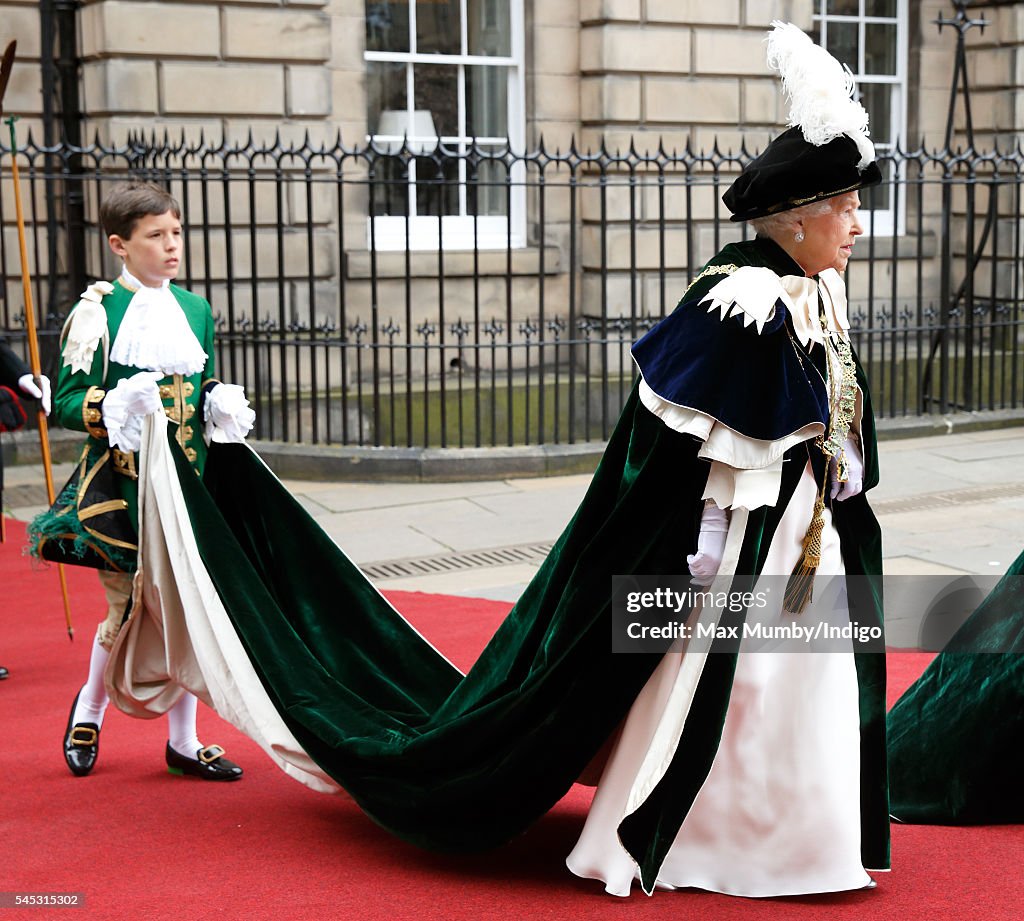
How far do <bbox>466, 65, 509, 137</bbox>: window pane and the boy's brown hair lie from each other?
7816 millimetres

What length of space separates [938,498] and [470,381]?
3.97m

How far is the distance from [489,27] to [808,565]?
9.28 metres

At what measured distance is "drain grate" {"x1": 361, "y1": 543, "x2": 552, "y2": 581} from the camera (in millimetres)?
6652

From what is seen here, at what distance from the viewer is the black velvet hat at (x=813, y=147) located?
307 centimetres

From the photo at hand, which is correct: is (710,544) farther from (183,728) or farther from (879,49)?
(879,49)

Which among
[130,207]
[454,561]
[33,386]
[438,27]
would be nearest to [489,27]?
[438,27]

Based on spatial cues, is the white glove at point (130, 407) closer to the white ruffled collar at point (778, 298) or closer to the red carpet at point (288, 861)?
the red carpet at point (288, 861)

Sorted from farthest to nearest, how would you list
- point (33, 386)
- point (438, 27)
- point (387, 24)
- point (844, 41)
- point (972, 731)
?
1. point (844, 41)
2. point (438, 27)
3. point (387, 24)
4. point (33, 386)
5. point (972, 731)

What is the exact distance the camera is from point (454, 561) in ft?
22.5

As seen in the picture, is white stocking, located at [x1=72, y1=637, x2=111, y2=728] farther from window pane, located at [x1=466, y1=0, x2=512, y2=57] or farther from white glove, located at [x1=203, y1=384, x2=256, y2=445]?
window pane, located at [x1=466, y1=0, x2=512, y2=57]

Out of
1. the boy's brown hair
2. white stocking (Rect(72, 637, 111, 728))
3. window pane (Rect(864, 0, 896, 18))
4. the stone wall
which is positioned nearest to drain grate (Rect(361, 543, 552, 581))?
white stocking (Rect(72, 637, 111, 728))

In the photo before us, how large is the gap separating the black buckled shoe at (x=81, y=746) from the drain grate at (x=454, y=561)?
2.47 m

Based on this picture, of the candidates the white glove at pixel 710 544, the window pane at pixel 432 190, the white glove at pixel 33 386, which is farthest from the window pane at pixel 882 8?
the white glove at pixel 710 544

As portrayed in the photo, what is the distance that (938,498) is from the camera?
8.02 m
